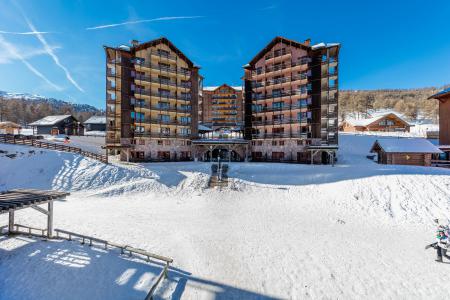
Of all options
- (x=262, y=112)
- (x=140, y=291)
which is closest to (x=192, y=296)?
(x=140, y=291)

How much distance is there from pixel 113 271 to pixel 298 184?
20.6m

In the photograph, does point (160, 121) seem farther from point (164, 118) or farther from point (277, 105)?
point (277, 105)

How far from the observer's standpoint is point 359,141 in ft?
149

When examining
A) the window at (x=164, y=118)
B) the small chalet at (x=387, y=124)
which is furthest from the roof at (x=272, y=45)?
the small chalet at (x=387, y=124)

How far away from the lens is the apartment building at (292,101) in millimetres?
34625

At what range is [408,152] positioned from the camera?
29.8m

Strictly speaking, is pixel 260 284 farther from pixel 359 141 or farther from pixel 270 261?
pixel 359 141

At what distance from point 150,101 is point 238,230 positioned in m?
30.5

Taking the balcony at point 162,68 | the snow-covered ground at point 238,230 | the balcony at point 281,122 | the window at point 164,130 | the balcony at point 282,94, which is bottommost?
the snow-covered ground at point 238,230

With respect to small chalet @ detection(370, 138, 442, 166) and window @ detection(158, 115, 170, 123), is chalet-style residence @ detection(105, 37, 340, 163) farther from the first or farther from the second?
small chalet @ detection(370, 138, 442, 166)

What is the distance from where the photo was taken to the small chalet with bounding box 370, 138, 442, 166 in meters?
29.7

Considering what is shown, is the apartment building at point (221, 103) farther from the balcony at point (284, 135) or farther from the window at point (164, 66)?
the balcony at point (284, 135)

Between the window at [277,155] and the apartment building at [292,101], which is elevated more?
the apartment building at [292,101]

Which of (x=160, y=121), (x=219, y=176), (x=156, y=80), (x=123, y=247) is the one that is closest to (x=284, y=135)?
(x=219, y=176)
